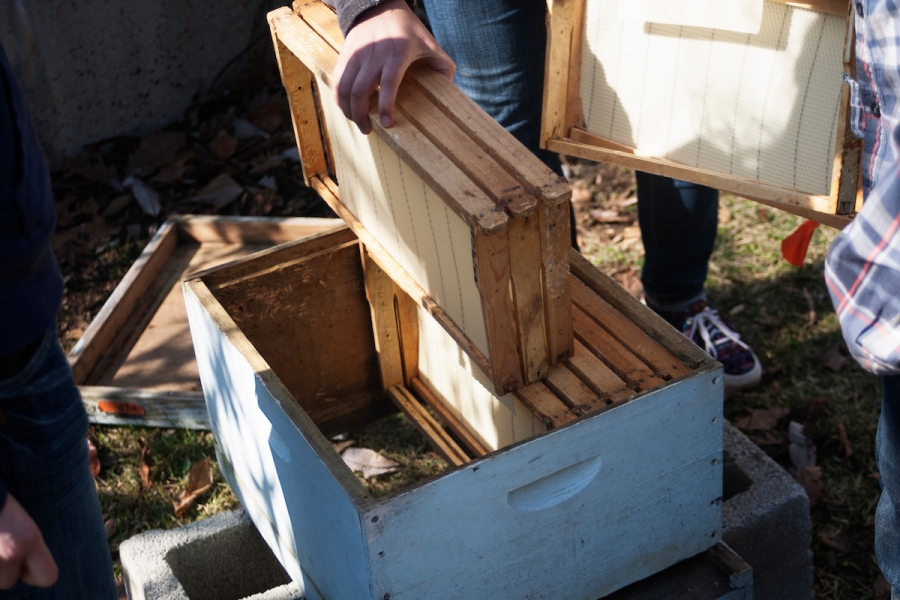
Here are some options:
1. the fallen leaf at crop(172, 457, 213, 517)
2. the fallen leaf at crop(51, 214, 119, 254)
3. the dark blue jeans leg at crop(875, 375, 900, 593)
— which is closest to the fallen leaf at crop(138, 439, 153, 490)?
the fallen leaf at crop(172, 457, 213, 517)

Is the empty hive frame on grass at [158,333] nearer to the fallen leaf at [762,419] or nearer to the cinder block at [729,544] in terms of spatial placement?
the cinder block at [729,544]

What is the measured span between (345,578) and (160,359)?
1.81 metres

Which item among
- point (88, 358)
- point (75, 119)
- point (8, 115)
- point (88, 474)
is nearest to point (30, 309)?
point (8, 115)

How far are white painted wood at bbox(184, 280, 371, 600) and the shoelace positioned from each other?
58.2 inches

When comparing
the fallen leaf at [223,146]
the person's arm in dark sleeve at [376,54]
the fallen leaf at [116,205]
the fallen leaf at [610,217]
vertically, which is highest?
the person's arm in dark sleeve at [376,54]

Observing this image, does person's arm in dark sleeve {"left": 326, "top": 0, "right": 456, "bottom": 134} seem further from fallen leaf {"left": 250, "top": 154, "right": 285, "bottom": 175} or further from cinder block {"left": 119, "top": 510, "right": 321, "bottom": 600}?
fallen leaf {"left": 250, "top": 154, "right": 285, "bottom": 175}

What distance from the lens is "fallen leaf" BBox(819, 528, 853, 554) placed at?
2.41 meters

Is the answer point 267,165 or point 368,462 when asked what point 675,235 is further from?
point 267,165

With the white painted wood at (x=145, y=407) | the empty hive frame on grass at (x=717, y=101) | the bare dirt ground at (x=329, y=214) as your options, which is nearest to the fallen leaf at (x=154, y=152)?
the bare dirt ground at (x=329, y=214)

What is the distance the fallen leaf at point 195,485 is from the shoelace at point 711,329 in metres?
1.54

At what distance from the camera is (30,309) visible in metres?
1.45

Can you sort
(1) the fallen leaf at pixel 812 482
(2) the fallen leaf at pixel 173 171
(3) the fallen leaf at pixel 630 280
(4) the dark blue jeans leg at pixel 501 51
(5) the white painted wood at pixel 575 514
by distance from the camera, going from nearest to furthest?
(5) the white painted wood at pixel 575 514 < (4) the dark blue jeans leg at pixel 501 51 < (1) the fallen leaf at pixel 812 482 < (3) the fallen leaf at pixel 630 280 < (2) the fallen leaf at pixel 173 171

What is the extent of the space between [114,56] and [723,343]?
317cm

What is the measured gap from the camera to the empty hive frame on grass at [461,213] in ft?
4.80
